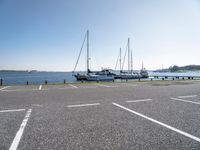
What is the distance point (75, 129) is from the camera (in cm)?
431

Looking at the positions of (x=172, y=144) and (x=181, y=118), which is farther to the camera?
(x=181, y=118)

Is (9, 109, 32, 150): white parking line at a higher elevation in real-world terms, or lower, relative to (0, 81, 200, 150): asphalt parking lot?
higher

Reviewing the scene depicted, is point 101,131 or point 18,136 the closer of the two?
point 18,136

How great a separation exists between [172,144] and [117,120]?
2.03 metres

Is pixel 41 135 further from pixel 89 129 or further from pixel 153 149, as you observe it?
pixel 153 149

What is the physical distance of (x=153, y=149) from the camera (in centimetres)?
313

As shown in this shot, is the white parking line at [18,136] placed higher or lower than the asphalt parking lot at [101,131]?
higher

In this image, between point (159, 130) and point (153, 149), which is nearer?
point (153, 149)

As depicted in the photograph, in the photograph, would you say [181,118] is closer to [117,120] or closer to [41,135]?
[117,120]

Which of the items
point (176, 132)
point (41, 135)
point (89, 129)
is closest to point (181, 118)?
point (176, 132)

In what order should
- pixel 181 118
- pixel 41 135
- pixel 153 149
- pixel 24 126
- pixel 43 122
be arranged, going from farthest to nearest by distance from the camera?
pixel 181 118, pixel 43 122, pixel 24 126, pixel 41 135, pixel 153 149

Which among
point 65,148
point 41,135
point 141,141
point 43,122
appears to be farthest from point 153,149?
point 43,122

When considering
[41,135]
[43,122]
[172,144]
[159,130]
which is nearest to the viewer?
[172,144]

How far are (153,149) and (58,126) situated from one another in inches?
→ 107
